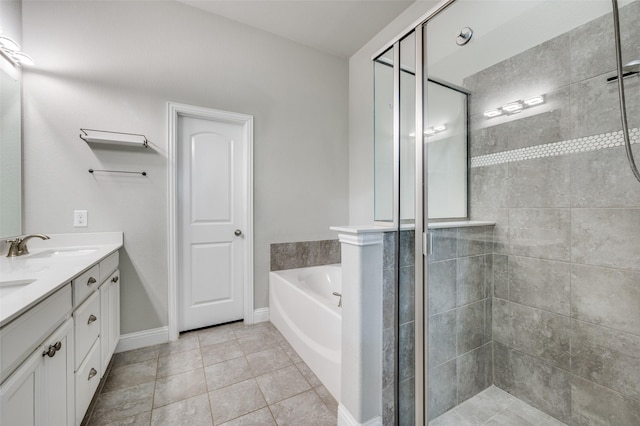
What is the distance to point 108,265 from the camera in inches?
70.1

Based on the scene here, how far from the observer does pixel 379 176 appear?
1.91m

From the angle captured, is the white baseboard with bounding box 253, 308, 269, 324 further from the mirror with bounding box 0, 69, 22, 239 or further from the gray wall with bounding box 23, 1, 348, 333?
the mirror with bounding box 0, 69, 22, 239

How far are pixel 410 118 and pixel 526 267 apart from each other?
3.73ft

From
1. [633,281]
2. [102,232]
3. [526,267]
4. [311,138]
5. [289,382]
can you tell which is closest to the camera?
[633,281]

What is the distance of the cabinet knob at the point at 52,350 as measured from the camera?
3.14 ft

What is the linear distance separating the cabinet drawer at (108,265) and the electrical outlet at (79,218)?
12.8 inches

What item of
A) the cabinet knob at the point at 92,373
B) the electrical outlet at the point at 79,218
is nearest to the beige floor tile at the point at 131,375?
the cabinet knob at the point at 92,373

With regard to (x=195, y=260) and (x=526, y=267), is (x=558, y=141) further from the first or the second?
(x=195, y=260)

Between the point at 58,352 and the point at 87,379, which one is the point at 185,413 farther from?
the point at 58,352

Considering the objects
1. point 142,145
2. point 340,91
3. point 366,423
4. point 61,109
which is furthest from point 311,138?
point 366,423

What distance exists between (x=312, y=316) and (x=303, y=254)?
1.05 m

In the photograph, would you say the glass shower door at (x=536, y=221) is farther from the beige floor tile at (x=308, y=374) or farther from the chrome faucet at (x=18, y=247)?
the chrome faucet at (x=18, y=247)

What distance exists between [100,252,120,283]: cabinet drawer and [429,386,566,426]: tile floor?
2063 mm

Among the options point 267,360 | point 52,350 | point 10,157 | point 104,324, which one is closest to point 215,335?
point 267,360
